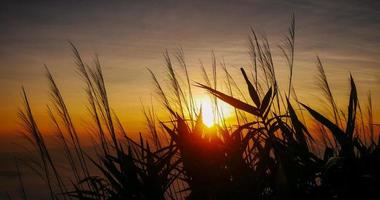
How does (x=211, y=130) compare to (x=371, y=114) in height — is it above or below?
above

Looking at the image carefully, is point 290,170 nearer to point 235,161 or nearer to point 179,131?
point 235,161

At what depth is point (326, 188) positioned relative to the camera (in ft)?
3.14

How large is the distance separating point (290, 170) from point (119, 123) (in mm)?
1801

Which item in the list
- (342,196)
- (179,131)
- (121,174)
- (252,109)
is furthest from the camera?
(121,174)

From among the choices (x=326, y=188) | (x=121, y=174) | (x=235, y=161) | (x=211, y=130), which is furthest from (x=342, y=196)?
(x=121, y=174)

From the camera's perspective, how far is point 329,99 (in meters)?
2.66

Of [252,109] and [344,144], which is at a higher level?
[252,109]

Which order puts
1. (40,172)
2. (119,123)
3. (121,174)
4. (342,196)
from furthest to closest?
(40,172) → (119,123) → (121,174) → (342,196)

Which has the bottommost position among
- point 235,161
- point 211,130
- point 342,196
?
point 342,196

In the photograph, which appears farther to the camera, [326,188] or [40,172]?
[40,172]

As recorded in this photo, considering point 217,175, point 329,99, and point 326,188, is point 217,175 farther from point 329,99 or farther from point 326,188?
point 329,99

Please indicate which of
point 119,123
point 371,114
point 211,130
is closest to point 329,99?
point 371,114

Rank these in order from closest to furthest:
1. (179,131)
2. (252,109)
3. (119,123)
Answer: (252,109), (179,131), (119,123)

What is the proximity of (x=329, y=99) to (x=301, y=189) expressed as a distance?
1856 millimetres
